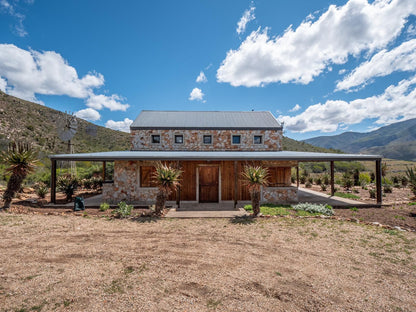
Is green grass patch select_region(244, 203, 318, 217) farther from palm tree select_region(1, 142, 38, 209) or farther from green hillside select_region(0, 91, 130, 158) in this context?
green hillside select_region(0, 91, 130, 158)

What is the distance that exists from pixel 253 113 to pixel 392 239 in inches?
530

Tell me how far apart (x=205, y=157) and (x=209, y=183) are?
7.73ft

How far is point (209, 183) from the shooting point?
11406mm

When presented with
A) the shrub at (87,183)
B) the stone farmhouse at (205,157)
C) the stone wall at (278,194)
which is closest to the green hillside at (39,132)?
the shrub at (87,183)

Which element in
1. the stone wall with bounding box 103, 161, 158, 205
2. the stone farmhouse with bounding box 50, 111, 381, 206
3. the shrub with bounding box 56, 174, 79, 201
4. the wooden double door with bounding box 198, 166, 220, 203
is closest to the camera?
the stone farmhouse with bounding box 50, 111, 381, 206

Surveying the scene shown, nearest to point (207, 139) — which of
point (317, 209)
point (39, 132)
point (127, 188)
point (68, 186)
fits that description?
point (127, 188)

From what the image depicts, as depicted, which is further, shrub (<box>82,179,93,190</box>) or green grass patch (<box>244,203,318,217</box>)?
shrub (<box>82,179,93,190</box>)

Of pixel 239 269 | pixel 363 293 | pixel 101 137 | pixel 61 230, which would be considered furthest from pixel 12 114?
pixel 363 293

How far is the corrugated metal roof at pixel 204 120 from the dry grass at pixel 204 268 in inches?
360

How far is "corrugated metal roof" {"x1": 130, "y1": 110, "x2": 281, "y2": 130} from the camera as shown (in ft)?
47.7

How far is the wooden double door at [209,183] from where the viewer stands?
11.4 metres

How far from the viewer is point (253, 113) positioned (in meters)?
17.5

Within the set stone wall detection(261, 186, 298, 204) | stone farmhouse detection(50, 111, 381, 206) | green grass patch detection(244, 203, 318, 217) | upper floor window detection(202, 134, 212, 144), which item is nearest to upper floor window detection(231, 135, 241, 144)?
stone farmhouse detection(50, 111, 381, 206)

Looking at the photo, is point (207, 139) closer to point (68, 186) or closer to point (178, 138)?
point (178, 138)
